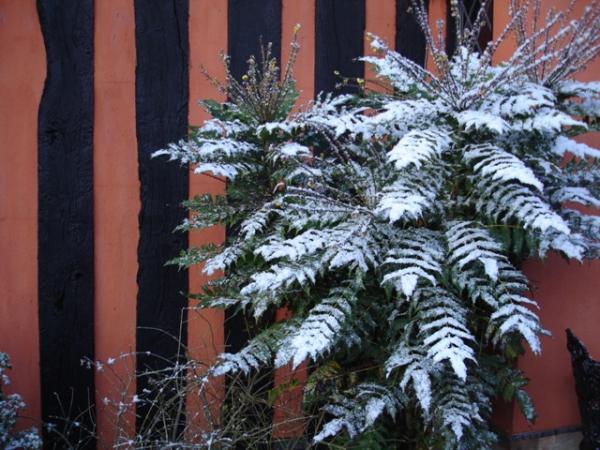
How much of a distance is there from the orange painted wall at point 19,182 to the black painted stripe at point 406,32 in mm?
1893

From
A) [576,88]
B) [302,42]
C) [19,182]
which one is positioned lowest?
[19,182]

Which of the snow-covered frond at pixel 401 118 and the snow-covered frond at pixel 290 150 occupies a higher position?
the snow-covered frond at pixel 401 118

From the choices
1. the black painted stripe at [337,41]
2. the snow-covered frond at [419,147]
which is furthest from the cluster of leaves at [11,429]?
the black painted stripe at [337,41]

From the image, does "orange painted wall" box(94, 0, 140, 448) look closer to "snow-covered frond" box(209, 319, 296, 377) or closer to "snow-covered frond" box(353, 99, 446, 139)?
"snow-covered frond" box(209, 319, 296, 377)

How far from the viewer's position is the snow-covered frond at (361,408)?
6.59 ft

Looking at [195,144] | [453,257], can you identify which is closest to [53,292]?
[195,144]

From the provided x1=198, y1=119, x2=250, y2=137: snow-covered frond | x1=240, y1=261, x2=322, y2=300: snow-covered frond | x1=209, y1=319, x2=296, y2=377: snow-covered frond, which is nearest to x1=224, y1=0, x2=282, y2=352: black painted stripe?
x1=198, y1=119, x2=250, y2=137: snow-covered frond

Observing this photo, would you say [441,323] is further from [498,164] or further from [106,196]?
[106,196]

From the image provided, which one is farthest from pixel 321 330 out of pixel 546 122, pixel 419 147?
pixel 546 122

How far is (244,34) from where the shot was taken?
9.76 feet

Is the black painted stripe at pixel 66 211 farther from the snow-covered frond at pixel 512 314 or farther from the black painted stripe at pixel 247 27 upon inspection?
the snow-covered frond at pixel 512 314

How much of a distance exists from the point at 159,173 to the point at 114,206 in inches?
11.2

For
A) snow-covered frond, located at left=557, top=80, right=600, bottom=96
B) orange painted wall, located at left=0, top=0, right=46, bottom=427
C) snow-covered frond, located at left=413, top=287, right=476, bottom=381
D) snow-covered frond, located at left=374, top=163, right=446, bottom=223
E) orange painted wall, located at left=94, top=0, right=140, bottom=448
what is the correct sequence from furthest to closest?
orange painted wall, located at left=94, top=0, right=140, bottom=448 → orange painted wall, located at left=0, top=0, right=46, bottom=427 → snow-covered frond, located at left=557, top=80, right=600, bottom=96 → snow-covered frond, located at left=374, top=163, right=446, bottom=223 → snow-covered frond, located at left=413, top=287, right=476, bottom=381

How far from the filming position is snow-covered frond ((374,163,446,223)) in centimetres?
192
